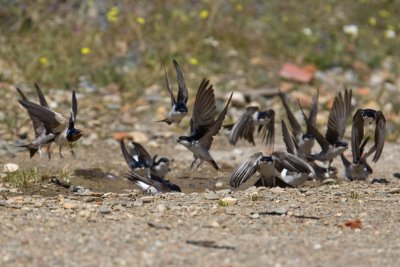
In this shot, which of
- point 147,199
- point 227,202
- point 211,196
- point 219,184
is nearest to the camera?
point 227,202

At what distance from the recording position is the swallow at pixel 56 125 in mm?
7295

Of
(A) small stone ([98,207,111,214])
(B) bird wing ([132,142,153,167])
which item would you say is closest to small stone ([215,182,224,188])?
(B) bird wing ([132,142,153,167])

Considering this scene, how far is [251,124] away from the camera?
29.6ft

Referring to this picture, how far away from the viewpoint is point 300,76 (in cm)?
1195

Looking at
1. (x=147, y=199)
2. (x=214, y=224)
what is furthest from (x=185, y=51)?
(x=214, y=224)

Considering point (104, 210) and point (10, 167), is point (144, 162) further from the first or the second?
point (104, 210)

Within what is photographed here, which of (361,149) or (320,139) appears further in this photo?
(361,149)

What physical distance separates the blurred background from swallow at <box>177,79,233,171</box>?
282 centimetres

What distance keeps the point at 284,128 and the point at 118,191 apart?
152 cm

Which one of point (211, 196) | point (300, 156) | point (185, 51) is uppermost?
point (185, 51)

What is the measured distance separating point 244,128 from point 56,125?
2.18 meters

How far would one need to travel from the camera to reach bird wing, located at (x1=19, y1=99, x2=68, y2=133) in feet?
23.6

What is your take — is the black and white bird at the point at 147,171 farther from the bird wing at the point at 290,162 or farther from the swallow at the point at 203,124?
the bird wing at the point at 290,162

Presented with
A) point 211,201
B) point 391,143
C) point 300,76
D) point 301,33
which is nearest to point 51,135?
point 211,201
